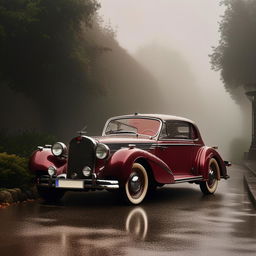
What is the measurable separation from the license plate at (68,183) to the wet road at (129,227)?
401mm

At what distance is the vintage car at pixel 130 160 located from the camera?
905 centimetres

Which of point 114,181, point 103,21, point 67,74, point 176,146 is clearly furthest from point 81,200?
point 103,21

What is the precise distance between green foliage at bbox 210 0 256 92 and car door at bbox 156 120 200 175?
1074 inches

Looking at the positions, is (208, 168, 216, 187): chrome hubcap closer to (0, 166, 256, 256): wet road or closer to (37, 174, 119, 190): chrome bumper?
(0, 166, 256, 256): wet road

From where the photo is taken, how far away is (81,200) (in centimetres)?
1024

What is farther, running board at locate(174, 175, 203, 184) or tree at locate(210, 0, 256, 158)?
tree at locate(210, 0, 256, 158)

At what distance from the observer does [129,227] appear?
720cm

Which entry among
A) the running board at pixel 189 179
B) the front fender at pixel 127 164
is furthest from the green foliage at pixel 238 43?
the front fender at pixel 127 164

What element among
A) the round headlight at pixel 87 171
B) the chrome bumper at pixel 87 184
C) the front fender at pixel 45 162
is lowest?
the chrome bumper at pixel 87 184

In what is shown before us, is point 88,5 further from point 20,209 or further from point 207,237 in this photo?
point 207,237

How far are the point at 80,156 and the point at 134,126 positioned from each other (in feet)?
7.06

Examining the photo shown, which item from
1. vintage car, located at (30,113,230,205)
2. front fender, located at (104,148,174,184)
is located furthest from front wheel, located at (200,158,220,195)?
front fender, located at (104,148,174,184)

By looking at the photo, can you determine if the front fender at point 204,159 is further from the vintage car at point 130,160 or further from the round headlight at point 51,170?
the round headlight at point 51,170

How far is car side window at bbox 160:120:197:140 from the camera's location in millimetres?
10742
